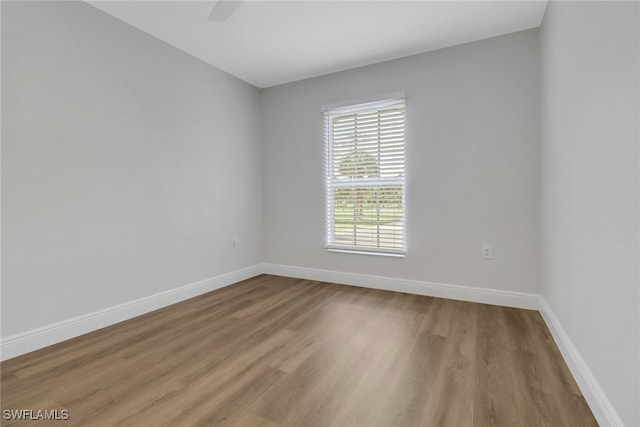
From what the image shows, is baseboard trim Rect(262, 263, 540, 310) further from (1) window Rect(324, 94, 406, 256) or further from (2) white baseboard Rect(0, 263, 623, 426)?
(1) window Rect(324, 94, 406, 256)

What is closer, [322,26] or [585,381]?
[585,381]

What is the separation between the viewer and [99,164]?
2.21 meters

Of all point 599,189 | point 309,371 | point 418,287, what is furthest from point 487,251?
point 309,371

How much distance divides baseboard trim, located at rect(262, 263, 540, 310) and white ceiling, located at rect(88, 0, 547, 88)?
2.26 metres

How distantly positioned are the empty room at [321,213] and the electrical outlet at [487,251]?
1 centimetres

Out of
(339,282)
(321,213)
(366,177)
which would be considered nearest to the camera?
(366,177)

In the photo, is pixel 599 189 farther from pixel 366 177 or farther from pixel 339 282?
pixel 339 282

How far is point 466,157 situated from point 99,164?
120 inches

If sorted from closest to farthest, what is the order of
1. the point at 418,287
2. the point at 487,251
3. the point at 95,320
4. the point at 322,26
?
the point at 95,320 → the point at 322,26 → the point at 487,251 → the point at 418,287

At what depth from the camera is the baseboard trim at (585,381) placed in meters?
1.14

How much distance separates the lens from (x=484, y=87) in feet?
8.66

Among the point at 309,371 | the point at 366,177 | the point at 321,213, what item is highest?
the point at 366,177

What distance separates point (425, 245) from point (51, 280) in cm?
300

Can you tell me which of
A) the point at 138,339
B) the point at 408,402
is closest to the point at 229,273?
the point at 138,339
